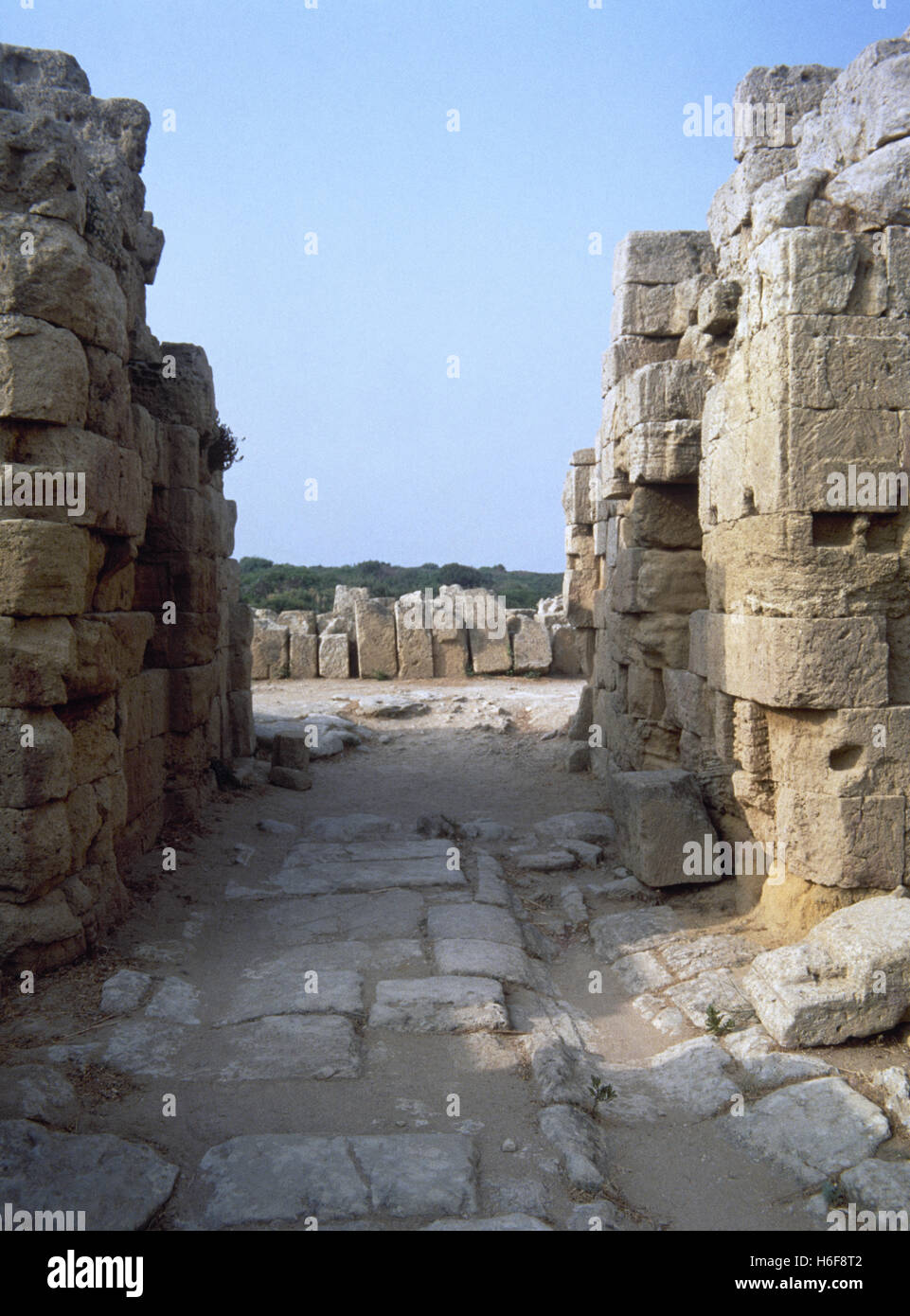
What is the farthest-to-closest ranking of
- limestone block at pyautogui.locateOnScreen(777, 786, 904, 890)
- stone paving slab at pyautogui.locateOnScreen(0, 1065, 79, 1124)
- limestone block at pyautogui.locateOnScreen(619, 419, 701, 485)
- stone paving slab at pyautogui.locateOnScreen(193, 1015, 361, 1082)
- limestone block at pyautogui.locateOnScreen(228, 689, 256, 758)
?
limestone block at pyautogui.locateOnScreen(228, 689, 256, 758), limestone block at pyautogui.locateOnScreen(619, 419, 701, 485), limestone block at pyautogui.locateOnScreen(777, 786, 904, 890), stone paving slab at pyautogui.locateOnScreen(193, 1015, 361, 1082), stone paving slab at pyautogui.locateOnScreen(0, 1065, 79, 1124)

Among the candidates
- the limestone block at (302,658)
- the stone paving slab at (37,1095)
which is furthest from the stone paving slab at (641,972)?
the limestone block at (302,658)

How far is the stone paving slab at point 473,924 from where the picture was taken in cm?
574

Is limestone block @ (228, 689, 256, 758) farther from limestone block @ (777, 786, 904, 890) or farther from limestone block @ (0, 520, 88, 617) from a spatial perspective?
limestone block @ (777, 786, 904, 890)

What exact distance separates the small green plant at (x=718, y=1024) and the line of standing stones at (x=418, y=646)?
13.8 m

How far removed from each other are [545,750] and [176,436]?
6346 mm

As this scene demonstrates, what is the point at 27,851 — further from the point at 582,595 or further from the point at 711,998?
the point at 582,595

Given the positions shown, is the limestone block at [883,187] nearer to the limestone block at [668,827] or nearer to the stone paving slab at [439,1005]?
the limestone block at [668,827]

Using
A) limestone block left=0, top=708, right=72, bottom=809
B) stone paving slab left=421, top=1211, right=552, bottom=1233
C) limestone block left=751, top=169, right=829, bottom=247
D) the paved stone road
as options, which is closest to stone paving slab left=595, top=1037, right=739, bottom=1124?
the paved stone road

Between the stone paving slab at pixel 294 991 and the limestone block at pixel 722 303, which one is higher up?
the limestone block at pixel 722 303

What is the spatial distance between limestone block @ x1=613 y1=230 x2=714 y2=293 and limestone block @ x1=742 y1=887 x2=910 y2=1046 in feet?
19.3

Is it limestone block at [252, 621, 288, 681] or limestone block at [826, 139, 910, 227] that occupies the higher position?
limestone block at [826, 139, 910, 227]

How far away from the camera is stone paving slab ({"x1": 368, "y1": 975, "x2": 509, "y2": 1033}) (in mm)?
4574

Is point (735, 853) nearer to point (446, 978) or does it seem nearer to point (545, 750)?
point (446, 978)

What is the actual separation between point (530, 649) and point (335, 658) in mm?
3760
